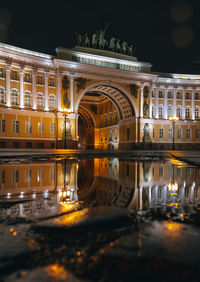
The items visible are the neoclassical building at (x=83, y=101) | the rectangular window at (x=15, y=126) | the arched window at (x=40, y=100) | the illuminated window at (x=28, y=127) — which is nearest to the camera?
the rectangular window at (x=15, y=126)

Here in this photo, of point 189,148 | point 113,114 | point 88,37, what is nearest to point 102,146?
point 113,114

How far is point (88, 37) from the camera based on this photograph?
121 ft

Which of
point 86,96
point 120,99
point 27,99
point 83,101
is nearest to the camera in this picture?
point 27,99

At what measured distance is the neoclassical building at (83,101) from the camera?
30.8 m

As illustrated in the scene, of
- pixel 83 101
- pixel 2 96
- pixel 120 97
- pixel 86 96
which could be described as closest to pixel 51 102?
pixel 2 96

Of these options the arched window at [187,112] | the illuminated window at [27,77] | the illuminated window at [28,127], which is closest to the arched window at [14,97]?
the illuminated window at [27,77]

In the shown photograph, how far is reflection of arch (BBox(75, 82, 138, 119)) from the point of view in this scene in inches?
1459

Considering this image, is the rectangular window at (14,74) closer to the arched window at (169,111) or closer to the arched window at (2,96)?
the arched window at (2,96)

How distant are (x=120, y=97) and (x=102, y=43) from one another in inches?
387

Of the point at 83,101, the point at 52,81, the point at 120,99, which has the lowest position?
the point at 120,99

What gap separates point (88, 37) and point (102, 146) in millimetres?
23851

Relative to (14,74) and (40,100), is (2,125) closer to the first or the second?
(40,100)

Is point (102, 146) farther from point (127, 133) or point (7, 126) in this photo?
point (7, 126)

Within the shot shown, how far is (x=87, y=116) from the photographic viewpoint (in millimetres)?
52469
